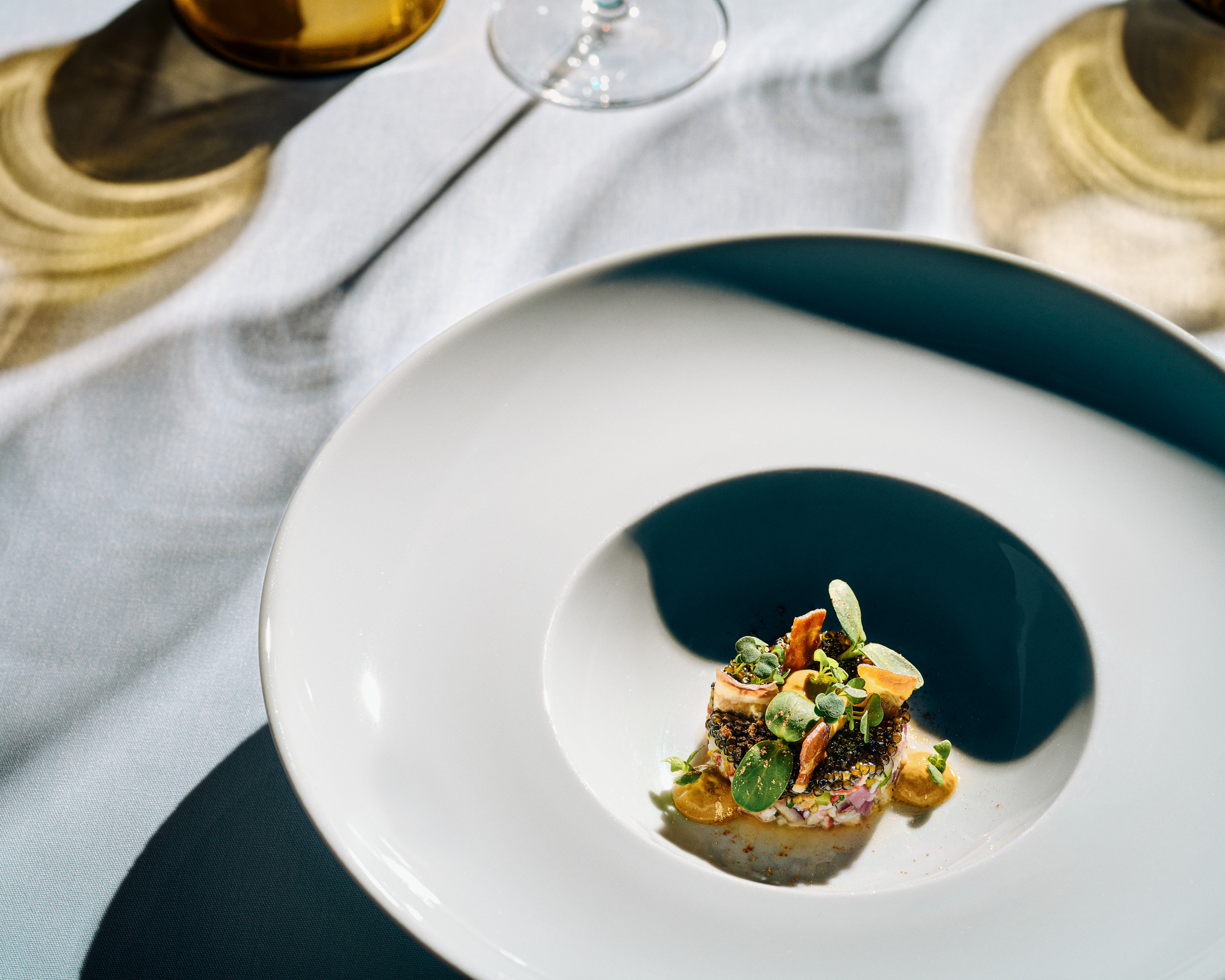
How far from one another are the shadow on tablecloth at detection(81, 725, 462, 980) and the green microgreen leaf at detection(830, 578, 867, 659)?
1.01ft

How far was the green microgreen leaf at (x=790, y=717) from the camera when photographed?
0.57m

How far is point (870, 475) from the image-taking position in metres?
0.66

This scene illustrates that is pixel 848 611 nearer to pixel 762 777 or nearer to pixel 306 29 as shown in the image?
pixel 762 777

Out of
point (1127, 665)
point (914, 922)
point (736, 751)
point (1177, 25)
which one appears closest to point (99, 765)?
point (736, 751)

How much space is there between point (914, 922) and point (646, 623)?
10.6 inches

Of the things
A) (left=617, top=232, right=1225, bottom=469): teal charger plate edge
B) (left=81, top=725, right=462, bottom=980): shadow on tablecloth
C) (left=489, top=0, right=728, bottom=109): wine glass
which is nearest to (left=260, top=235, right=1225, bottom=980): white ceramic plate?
(left=617, top=232, right=1225, bottom=469): teal charger plate edge

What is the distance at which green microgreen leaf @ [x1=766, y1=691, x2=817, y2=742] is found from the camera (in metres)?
0.57

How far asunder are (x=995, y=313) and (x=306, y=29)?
2.61 ft

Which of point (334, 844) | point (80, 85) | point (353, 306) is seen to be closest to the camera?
point (334, 844)

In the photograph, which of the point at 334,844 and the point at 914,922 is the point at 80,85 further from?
the point at 914,922

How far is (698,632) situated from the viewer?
2.39 ft

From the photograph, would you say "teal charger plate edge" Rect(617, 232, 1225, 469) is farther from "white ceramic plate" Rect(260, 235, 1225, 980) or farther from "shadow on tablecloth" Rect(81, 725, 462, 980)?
"shadow on tablecloth" Rect(81, 725, 462, 980)

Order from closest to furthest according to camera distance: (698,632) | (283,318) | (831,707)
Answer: (831,707) → (698,632) → (283,318)

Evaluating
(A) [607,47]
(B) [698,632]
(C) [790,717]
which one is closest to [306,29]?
(A) [607,47]
